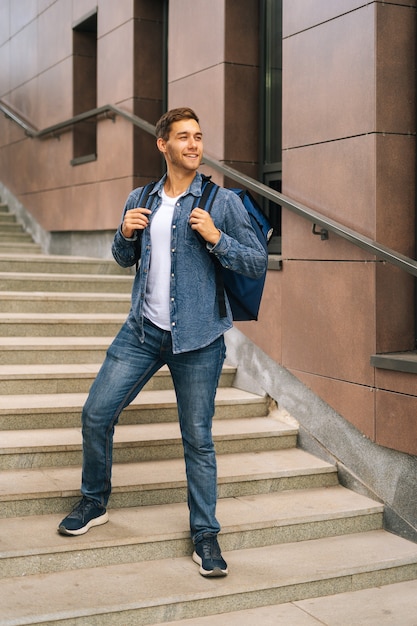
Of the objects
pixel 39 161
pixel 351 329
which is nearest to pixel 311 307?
pixel 351 329

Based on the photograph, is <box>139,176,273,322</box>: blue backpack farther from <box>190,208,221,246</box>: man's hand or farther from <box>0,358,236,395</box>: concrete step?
<box>0,358,236,395</box>: concrete step

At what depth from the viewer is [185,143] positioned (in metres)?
3.89

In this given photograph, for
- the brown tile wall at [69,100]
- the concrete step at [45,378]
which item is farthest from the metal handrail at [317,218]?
the concrete step at [45,378]

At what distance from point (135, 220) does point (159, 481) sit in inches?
61.9

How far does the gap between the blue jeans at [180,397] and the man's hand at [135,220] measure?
428 mm

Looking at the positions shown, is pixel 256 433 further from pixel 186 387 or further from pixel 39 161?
pixel 39 161

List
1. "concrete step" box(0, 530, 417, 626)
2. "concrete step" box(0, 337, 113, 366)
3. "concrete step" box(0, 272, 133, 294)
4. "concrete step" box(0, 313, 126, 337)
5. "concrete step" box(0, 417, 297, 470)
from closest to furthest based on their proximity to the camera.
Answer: "concrete step" box(0, 530, 417, 626), "concrete step" box(0, 417, 297, 470), "concrete step" box(0, 337, 113, 366), "concrete step" box(0, 313, 126, 337), "concrete step" box(0, 272, 133, 294)

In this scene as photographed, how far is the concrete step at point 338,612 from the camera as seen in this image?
3.88m

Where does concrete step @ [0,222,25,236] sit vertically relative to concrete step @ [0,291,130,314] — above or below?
above

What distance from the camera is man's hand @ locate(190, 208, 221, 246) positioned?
148 inches

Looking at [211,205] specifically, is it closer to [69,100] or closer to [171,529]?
[171,529]

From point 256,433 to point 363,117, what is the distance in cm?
199

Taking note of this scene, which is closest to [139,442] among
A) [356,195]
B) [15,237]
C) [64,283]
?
[356,195]

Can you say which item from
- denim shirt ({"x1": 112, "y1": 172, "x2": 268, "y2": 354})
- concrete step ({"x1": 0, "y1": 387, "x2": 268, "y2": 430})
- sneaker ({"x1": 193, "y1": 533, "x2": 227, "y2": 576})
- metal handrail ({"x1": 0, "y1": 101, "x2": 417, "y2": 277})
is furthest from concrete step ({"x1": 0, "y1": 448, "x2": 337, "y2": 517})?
metal handrail ({"x1": 0, "y1": 101, "x2": 417, "y2": 277})
